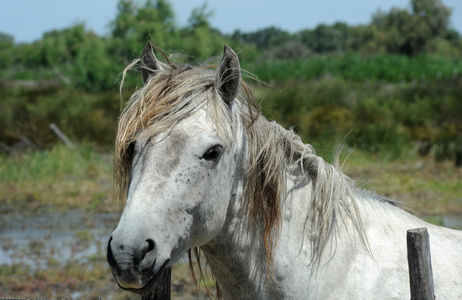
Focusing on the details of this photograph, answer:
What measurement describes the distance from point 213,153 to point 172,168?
0.19 metres

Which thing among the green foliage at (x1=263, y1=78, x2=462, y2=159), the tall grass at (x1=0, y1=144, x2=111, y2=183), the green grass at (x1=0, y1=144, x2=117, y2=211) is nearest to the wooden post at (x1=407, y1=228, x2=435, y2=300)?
the green grass at (x1=0, y1=144, x2=117, y2=211)

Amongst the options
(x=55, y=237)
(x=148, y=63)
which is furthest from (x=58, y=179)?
(x=148, y=63)

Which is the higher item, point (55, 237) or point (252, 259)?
point (252, 259)

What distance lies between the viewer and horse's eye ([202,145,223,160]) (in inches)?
84.7

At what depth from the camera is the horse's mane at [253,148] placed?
2223mm

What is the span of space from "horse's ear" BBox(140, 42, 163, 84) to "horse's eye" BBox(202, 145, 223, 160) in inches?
22.3

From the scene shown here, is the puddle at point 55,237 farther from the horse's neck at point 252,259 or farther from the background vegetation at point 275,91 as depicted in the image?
the horse's neck at point 252,259

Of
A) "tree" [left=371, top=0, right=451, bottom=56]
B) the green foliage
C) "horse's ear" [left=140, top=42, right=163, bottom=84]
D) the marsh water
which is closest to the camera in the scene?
"horse's ear" [left=140, top=42, right=163, bottom=84]

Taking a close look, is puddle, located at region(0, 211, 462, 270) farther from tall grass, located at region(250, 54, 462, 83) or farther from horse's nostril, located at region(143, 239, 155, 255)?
tall grass, located at region(250, 54, 462, 83)

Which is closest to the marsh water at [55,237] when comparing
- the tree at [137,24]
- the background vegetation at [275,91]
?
the background vegetation at [275,91]

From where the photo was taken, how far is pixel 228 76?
2295 millimetres

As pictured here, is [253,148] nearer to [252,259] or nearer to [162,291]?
[252,259]

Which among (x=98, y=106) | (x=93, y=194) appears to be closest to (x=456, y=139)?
(x=93, y=194)

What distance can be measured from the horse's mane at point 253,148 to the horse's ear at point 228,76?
0.15 ft
